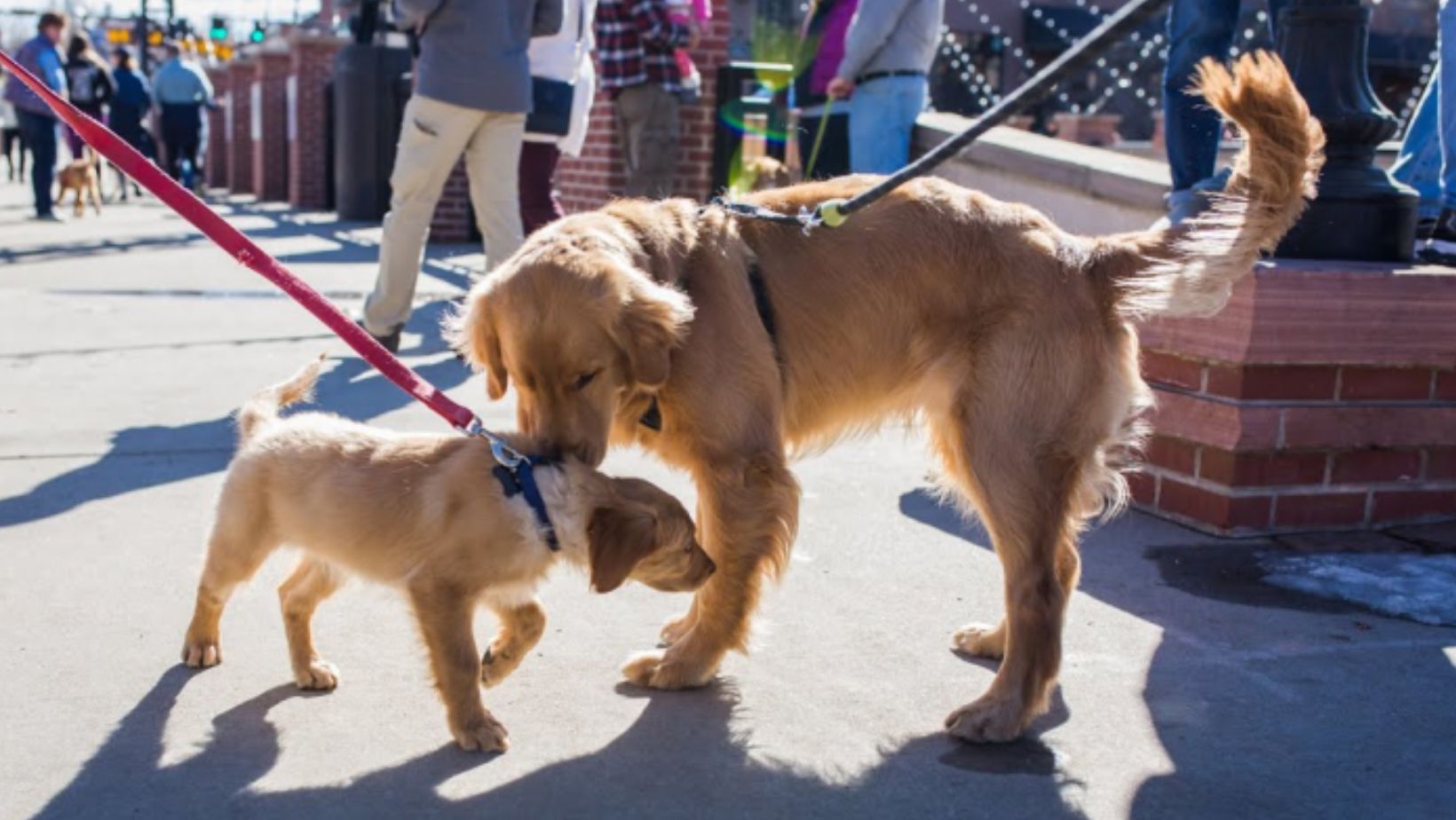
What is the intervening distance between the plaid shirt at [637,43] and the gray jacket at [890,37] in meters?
1.46

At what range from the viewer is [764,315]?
3654 millimetres

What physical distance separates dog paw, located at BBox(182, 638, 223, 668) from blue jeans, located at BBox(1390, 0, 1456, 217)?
210 inches

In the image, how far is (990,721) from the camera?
335cm

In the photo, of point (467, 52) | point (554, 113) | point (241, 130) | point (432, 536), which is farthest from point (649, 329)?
point (241, 130)

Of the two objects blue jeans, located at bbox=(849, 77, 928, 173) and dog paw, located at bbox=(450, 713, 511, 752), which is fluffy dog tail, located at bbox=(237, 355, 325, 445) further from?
blue jeans, located at bbox=(849, 77, 928, 173)

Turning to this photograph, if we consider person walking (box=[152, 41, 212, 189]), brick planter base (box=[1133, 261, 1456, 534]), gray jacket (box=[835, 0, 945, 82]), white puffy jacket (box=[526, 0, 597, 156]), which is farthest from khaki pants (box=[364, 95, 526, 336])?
person walking (box=[152, 41, 212, 189])

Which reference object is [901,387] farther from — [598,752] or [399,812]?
[399,812]

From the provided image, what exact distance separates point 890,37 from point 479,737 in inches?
266

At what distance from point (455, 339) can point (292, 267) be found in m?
9.63

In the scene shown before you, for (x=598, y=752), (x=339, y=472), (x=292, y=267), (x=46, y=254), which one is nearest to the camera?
(x=598, y=752)

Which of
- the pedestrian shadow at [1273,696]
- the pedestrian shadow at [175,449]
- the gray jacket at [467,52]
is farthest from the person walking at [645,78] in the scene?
the pedestrian shadow at [1273,696]

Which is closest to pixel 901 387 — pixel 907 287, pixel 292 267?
pixel 907 287

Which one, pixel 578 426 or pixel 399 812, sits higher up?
pixel 578 426

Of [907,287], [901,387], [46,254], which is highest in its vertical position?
[907,287]
